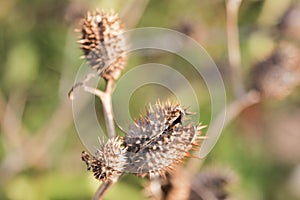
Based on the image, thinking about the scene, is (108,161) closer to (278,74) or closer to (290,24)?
(278,74)

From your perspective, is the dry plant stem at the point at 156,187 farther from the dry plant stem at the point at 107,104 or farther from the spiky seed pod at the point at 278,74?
the spiky seed pod at the point at 278,74

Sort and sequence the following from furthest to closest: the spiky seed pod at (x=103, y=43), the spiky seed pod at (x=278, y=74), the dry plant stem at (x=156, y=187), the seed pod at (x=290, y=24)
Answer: the seed pod at (x=290, y=24) → the spiky seed pod at (x=278, y=74) → the dry plant stem at (x=156, y=187) → the spiky seed pod at (x=103, y=43)

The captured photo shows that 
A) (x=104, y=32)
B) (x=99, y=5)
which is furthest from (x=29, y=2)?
(x=104, y=32)

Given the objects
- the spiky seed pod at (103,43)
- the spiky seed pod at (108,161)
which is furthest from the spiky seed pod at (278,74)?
the spiky seed pod at (108,161)

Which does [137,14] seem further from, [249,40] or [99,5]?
[249,40]

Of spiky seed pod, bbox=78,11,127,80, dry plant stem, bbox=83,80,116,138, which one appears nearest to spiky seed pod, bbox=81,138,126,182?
dry plant stem, bbox=83,80,116,138

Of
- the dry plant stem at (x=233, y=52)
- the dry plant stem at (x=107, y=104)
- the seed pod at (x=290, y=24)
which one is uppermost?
the seed pod at (x=290, y=24)
